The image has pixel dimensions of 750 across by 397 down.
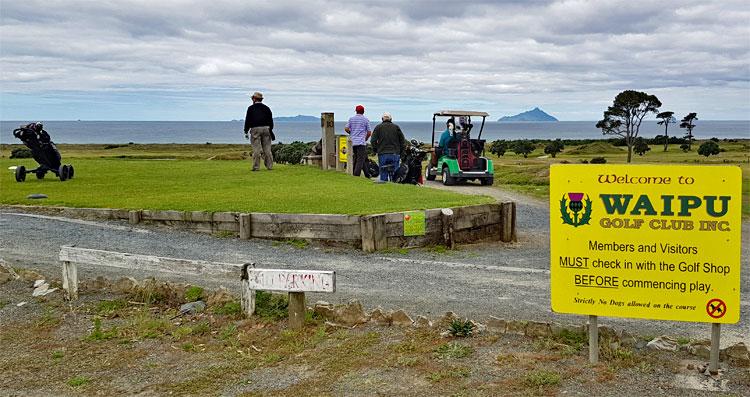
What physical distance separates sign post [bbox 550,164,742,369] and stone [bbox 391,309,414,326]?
1731 millimetres

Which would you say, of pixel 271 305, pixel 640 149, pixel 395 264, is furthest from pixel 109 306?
pixel 640 149

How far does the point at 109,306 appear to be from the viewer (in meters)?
8.31

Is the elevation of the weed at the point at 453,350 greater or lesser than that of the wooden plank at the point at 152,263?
lesser

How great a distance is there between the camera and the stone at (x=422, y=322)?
7.00 metres

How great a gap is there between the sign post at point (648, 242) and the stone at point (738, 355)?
356 mm

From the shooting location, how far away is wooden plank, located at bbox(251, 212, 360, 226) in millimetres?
11938

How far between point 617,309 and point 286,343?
121 inches

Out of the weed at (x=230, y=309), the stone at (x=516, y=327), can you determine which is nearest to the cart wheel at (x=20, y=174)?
the weed at (x=230, y=309)

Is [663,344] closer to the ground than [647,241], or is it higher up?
closer to the ground

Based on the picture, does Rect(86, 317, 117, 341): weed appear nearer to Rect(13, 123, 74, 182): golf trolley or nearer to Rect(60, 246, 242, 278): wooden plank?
Rect(60, 246, 242, 278): wooden plank

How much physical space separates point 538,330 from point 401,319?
4.54 feet

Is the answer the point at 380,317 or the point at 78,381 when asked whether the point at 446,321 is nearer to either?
the point at 380,317

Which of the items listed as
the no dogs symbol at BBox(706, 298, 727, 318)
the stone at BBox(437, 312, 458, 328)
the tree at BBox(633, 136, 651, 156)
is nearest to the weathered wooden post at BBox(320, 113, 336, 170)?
the stone at BBox(437, 312, 458, 328)

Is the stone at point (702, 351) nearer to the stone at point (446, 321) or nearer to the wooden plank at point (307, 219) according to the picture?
the stone at point (446, 321)
